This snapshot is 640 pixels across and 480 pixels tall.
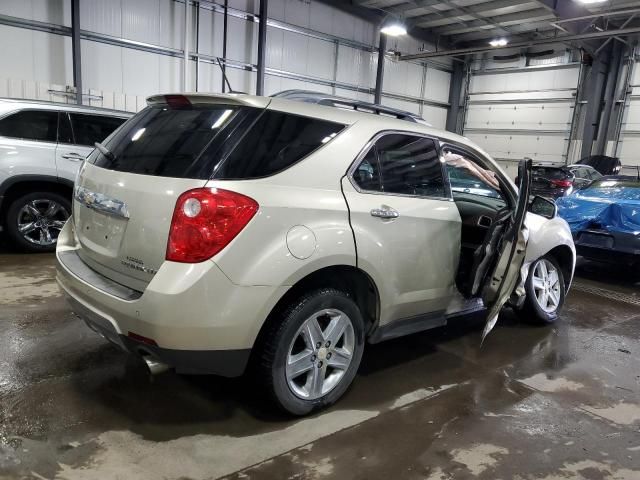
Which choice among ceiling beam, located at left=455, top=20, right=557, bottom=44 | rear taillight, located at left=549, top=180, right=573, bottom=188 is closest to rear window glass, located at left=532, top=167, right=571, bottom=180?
rear taillight, located at left=549, top=180, right=573, bottom=188

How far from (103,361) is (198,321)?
4.58ft

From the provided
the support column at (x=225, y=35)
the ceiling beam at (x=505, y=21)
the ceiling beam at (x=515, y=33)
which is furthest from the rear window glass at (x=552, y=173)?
the support column at (x=225, y=35)

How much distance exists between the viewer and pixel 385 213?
110 inches

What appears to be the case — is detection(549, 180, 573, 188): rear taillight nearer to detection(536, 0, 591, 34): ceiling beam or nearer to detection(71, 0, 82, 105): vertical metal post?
detection(536, 0, 591, 34): ceiling beam

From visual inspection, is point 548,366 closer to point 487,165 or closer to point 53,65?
point 487,165

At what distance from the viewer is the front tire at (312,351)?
246 centimetres

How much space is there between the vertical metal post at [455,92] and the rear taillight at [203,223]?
1921 cm

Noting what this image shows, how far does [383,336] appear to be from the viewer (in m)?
3.02

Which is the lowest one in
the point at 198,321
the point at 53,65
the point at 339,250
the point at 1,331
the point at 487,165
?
the point at 1,331

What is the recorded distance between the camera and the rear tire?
5750mm

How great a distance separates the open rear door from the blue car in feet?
9.94

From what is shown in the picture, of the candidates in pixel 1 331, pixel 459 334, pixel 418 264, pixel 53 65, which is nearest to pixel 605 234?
pixel 459 334

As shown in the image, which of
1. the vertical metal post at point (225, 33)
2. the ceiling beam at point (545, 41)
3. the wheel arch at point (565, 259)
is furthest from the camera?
the ceiling beam at point (545, 41)

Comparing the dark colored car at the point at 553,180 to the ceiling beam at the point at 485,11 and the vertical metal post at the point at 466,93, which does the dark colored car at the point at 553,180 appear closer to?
the ceiling beam at the point at 485,11
